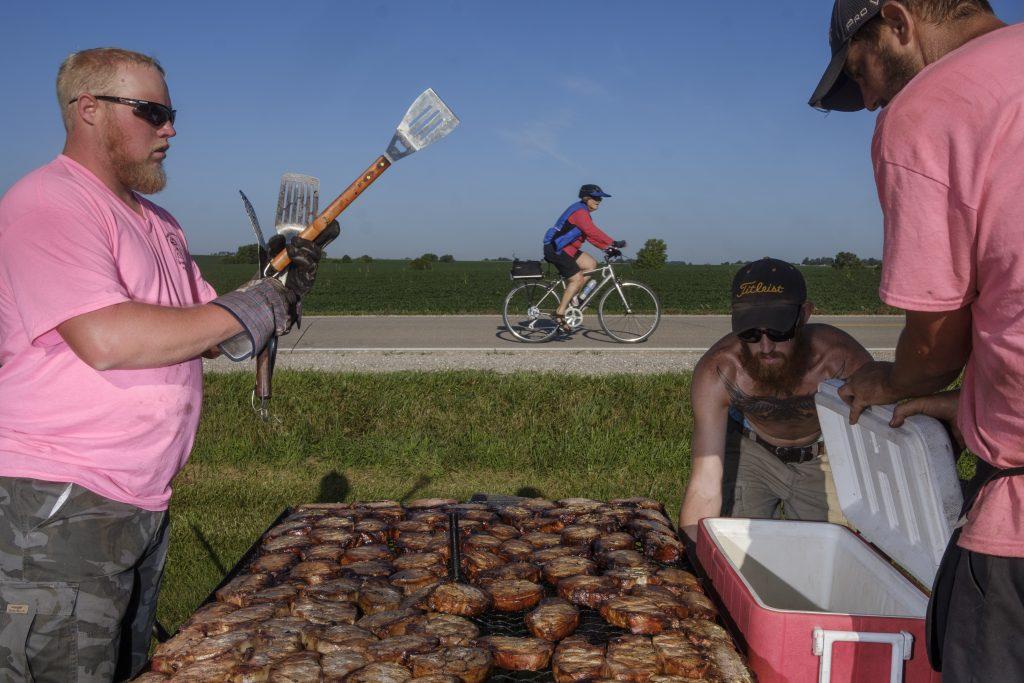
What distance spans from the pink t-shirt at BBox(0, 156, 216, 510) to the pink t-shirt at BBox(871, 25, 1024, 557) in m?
1.81

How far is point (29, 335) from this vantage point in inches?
79.0

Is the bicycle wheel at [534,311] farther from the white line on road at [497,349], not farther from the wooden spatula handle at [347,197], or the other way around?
the wooden spatula handle at [347,197]

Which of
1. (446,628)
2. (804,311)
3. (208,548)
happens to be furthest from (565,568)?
(208,548)

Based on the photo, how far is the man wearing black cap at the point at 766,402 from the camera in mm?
3432

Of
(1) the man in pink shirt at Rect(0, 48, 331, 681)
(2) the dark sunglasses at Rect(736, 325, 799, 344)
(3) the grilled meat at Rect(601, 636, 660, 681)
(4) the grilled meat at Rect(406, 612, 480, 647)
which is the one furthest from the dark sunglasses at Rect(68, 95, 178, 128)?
(2) the dark sunglasses at Rect(736, 325, 799, 344)

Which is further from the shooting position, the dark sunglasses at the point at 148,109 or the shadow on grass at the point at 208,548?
the shadow on grass at the point at 208,548

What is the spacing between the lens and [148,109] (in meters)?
2.29

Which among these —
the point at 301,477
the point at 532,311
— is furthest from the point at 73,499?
A: the point at 532,311

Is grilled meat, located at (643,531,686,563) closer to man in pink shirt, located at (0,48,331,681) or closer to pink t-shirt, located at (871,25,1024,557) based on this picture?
pink t-shirt, located at (871,25,1024,557)

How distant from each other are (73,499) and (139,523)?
8.2 inches

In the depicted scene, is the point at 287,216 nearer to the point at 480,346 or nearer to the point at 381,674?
the point at 381,674

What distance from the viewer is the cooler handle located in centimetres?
183

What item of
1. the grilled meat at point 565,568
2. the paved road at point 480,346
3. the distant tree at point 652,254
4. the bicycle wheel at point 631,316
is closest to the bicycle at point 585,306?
the bicycle wheel at point 631,316

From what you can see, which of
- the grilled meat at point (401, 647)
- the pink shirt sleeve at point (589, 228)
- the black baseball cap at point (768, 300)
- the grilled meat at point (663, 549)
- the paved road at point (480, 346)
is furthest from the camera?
the pink shirt sleeve at point (589, 228)
